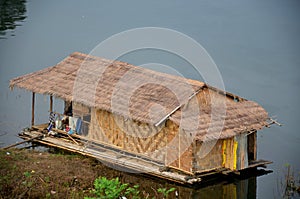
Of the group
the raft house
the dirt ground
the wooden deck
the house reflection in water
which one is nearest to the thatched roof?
the raft house

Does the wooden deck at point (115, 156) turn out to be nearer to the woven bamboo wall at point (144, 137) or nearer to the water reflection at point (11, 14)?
the woven bamboo wall at point (144, 137)

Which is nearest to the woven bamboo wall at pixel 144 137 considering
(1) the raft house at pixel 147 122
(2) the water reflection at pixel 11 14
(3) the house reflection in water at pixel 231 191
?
(1) the raft house at pixel 147 122

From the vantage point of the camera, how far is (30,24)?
29.1 metres

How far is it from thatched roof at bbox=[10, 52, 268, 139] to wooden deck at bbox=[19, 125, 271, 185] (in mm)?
1060

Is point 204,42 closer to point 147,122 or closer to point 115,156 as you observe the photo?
point 115,156

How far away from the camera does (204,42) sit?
85.2ft

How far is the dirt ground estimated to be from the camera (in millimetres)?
10945

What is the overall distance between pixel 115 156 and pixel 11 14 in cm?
1807

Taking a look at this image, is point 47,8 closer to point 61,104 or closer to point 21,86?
point 61,104

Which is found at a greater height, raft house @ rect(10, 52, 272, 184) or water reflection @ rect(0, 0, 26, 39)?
water reflection @ rect(0, 0, 26, 39)

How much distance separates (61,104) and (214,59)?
7.61 metres

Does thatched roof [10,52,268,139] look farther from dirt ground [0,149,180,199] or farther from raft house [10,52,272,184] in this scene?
dirt ground [0,149,180,199]

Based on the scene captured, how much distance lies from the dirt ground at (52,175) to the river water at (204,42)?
7.66 ft

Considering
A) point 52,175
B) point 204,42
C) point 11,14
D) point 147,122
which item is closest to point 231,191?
point 147,122
